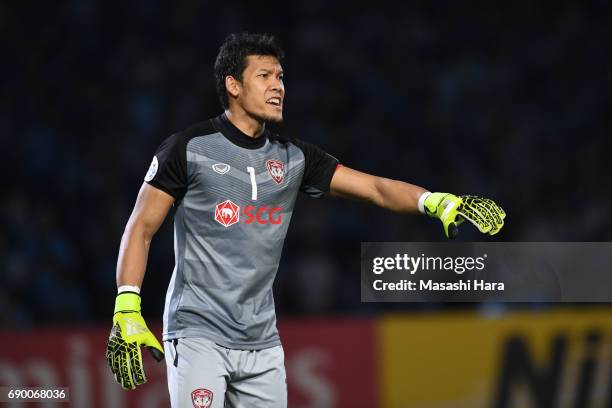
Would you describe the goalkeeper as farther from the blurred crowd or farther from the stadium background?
the blurred crowd

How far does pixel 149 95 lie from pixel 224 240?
19.1ft

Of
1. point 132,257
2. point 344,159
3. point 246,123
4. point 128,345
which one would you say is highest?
point 344,159

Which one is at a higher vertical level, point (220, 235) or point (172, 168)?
point (172, 168)

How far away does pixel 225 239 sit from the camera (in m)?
4.23

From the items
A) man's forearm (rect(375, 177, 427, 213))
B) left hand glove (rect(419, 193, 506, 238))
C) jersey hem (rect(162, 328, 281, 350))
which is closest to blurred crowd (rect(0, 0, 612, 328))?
man's forearm (rect(375, 177, 427, 213))

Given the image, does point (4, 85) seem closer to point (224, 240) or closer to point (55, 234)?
point (55, 234)

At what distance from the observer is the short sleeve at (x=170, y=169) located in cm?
417

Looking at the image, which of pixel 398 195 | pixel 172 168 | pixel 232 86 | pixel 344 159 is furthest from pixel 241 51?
pixel 344 159

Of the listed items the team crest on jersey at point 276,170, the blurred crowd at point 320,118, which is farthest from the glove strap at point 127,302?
the blurred crowd at point 320,118

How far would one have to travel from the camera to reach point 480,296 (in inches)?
193

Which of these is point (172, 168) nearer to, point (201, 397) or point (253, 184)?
point (253, 184)

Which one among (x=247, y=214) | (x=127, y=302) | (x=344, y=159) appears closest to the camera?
(x=127, y=302)

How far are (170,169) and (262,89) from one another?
0.54 m

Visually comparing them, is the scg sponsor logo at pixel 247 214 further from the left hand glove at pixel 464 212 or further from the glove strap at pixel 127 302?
the left hand glove at pixel 464 212
